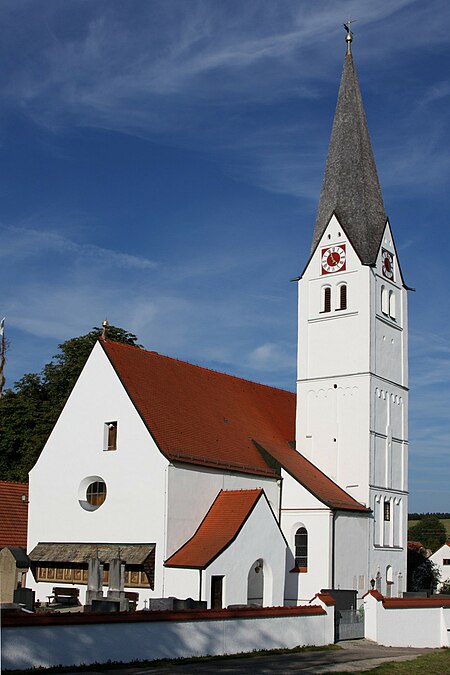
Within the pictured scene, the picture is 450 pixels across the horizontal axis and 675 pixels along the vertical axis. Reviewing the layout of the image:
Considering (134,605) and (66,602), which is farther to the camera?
(66,602)

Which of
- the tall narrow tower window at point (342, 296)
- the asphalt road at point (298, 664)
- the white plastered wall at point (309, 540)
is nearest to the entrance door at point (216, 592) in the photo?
the asphalt road at point (298, 664)

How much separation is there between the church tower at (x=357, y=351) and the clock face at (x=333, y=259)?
0.04m

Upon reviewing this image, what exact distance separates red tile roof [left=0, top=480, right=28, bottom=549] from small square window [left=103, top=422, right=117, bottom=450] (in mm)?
6269

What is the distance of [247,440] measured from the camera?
34750 millimetres

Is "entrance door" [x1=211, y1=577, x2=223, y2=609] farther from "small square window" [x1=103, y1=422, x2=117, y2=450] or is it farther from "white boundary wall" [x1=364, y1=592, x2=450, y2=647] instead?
"small square window" [x1=103, y1=422, x2=117, y2=450]

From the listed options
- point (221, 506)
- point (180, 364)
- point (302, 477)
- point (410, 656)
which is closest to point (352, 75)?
point (180, 364)

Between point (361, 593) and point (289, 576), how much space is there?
11.6 ft

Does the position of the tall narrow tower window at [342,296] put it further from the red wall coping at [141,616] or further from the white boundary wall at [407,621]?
the red wall coping at [141,616]

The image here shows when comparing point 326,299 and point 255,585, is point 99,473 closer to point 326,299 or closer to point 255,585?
point 255,585

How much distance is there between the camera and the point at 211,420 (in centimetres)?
3362

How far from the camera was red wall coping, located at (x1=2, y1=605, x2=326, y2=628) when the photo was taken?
15875 mm

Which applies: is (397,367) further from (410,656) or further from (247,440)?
(410,656)

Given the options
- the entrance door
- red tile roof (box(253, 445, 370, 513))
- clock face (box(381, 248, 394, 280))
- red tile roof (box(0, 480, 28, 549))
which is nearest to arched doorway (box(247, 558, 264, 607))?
the entrance door

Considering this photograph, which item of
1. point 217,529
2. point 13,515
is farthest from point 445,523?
point 217,529
